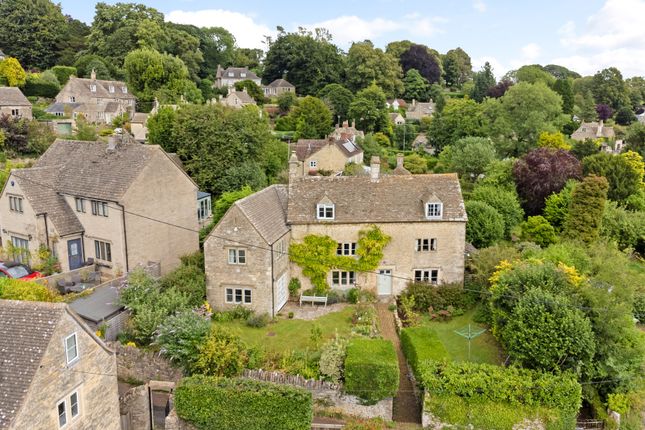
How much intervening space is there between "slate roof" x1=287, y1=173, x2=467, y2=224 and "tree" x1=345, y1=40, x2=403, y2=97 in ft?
278

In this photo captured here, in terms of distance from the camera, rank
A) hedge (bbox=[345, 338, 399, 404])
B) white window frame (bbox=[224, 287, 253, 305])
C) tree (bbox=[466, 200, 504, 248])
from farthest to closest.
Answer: tree (bbox=[466, 200, 504, 248]), white window frame (bbox=[224, 287, 253, 305]), hedge (bbox=[345, 338, 399, 404])

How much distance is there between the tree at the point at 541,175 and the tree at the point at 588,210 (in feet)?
21.0

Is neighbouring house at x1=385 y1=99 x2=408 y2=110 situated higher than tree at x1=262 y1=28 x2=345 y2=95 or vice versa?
tree at x1=262 y1=28 x2=345 y2=95

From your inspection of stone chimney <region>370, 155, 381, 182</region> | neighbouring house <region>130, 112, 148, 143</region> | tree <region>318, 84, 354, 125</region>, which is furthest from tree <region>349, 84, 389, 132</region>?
stone chimney <region>370, 155, 381, 182</region>

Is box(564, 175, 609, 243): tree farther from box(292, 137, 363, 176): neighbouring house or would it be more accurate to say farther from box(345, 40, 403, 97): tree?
box(345, 40, 403, 97): tree

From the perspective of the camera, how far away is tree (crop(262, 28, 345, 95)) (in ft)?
392

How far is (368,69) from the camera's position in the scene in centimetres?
11750

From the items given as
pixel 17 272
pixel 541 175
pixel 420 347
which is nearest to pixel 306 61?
pixel 541 175

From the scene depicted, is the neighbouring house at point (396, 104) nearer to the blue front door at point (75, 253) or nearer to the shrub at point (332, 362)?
the blue front door at point (75, 253)

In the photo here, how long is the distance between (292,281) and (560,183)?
3009 cm

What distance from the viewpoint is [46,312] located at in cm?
1883

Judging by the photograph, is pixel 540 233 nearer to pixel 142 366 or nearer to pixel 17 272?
pixel 142 366

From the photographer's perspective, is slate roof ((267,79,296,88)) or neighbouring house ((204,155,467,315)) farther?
slate roof ((267,79,296,88))

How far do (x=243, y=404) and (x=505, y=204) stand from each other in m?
33.2
